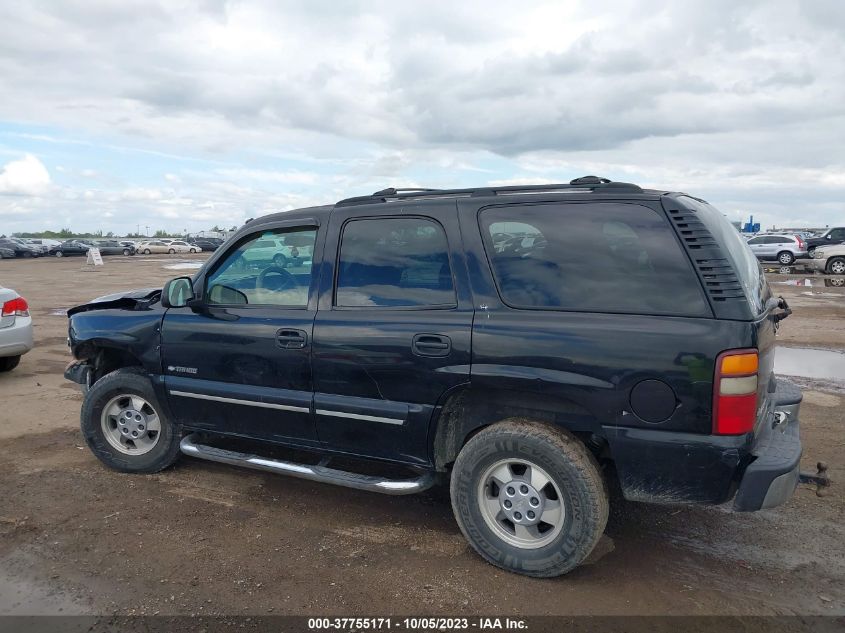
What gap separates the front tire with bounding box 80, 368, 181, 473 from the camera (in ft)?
15.6

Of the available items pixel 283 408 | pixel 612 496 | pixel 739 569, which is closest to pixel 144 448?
pixel 283 408

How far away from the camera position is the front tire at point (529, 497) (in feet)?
10.9

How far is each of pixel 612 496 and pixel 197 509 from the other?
9.00 feet

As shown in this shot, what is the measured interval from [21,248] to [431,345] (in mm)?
54250

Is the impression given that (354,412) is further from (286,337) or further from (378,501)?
(378,501)

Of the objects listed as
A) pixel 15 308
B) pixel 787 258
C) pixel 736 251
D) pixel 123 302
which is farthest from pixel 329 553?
pixel 787 258

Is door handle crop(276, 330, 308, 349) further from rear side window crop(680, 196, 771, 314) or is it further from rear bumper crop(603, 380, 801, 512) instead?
rear side window crop(680, 196, 771, 314)

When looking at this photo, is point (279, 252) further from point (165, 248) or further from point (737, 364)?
point (165, 248)

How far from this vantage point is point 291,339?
4.03 meters

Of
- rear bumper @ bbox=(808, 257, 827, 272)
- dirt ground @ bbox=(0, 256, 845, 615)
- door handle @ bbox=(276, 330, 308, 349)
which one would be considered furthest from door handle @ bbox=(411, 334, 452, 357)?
rear bumper @ bbox=(808, 257, 827, 272)

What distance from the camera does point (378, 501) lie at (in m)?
4.48

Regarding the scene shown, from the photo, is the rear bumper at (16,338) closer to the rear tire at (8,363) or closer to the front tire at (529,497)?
the rear tire at (8,363)

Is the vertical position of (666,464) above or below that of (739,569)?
above

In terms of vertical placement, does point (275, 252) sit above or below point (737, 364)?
above
